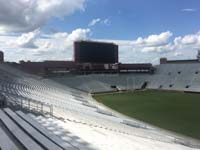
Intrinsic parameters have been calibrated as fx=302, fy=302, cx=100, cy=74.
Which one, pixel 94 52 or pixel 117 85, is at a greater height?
pixel 94 52

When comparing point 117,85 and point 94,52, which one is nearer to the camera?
point 117,85

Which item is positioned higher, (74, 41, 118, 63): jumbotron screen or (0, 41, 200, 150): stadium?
(74, 41, 118, 63): jumbotron screen

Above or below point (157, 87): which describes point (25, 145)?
above

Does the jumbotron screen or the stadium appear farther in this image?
the jumbotron screen

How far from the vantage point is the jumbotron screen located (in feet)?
222

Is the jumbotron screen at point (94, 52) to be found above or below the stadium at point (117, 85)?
above

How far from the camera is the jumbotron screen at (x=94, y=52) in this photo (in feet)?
222

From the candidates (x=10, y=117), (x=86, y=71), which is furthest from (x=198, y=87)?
(x=10, y=117)

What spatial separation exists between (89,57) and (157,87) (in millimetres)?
17498

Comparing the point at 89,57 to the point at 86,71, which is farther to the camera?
the point at 89,57

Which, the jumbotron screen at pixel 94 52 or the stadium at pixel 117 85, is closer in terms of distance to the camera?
the stadium at pixel 117 85

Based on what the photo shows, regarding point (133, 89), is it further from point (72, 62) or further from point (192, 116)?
point (192, 116)

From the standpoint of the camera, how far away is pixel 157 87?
5959 cm

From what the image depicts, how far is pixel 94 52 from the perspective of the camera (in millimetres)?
69188
